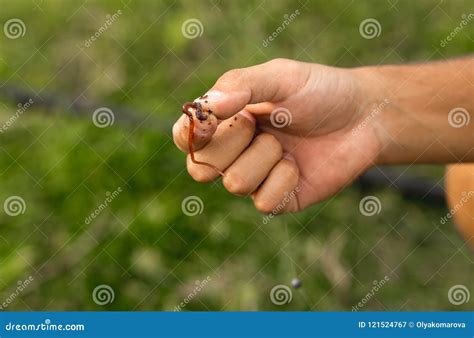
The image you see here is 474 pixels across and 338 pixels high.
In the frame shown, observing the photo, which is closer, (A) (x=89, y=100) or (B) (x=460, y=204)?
(B) (x=460, y=204)

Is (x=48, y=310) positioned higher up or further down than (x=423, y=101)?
further down

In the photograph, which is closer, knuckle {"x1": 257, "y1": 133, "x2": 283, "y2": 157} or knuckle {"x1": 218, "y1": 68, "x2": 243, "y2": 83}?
knuckle {"x1": 218, "y1": 68, "x2": 243, "y2": 83}

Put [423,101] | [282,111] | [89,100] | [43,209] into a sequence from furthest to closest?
[89,100] → [43,209] → [423,101] → [282,111]

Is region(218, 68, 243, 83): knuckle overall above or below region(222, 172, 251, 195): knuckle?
above

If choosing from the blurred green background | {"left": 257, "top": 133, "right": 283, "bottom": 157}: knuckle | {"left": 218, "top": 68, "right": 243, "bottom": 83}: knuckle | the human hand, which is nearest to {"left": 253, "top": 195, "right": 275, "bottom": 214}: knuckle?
the human hand

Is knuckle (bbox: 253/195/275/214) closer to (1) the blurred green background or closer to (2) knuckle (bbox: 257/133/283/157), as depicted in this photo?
(2) knuckle (bbox: 257/133/283/157)

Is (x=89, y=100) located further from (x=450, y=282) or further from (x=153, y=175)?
(x=450, y=282)

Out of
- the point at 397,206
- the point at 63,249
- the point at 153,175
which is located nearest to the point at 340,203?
the point at 397,206

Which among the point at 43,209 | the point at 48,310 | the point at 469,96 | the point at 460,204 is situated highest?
the point at 469,96
